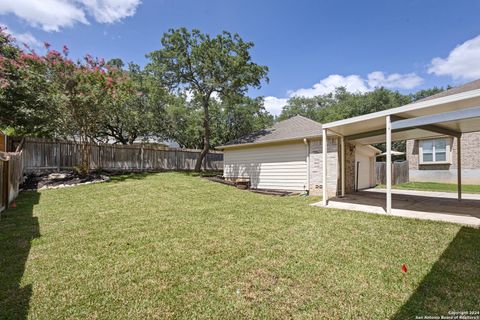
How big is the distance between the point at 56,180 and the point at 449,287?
1307 centimetres

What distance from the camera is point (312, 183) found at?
9.86 metres

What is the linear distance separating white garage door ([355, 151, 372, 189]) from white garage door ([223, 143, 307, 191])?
3.12 m

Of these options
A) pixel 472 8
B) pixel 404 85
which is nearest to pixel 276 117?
pixel 404 85

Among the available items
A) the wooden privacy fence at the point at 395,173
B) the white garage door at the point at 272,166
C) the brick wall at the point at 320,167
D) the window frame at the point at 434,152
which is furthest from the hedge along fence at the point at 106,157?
the window frame at the point at 434,152

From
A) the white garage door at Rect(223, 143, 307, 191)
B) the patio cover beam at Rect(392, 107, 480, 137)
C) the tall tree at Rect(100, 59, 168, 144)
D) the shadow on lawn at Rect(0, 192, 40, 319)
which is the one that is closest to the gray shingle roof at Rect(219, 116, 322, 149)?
the white garage door at Rect(223, 143, 307, 191)

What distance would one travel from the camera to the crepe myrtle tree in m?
13.2

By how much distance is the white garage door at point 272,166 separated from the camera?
1041 cm

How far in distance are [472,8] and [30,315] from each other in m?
15.1

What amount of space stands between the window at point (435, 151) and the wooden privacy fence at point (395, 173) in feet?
3.97

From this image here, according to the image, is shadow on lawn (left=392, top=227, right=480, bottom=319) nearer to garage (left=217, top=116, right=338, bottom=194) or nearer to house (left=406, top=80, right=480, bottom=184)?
garage (left=217, top=116, right=338, bottom=194)

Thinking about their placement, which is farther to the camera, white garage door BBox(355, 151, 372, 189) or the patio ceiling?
Answer: white garage door BBox(355, 151, 372, 189)

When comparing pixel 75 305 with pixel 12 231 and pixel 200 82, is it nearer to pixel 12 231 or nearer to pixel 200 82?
pixel 12 231

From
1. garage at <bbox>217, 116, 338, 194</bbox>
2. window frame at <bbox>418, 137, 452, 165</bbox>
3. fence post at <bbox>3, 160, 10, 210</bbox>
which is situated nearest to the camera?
fence post at <bbox>3, 160, 10, 210</bbox>

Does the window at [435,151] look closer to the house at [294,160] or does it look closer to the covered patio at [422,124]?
the house at [294,160]
